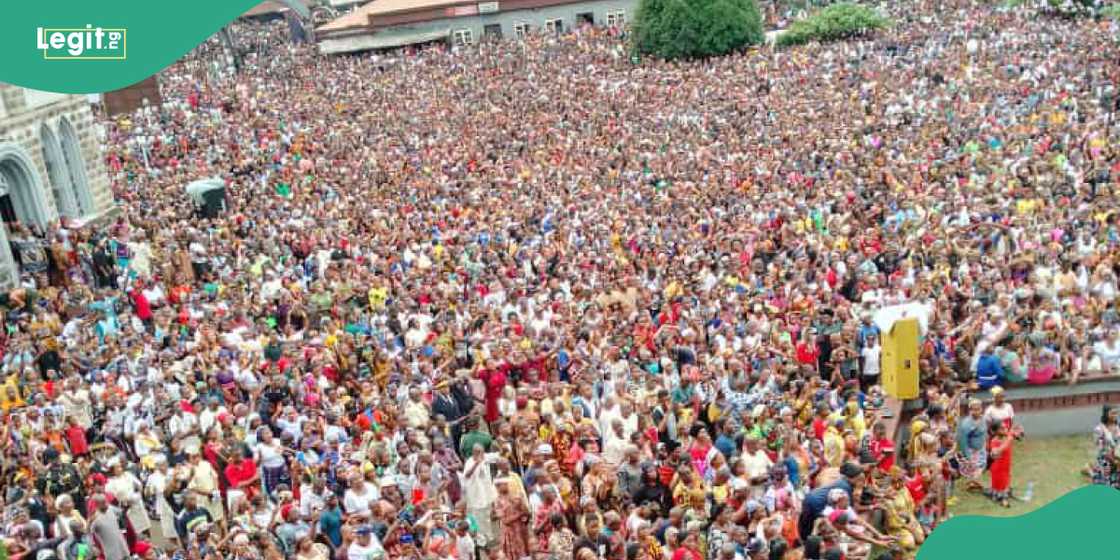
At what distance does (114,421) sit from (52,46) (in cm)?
871

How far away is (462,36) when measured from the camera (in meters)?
44.2

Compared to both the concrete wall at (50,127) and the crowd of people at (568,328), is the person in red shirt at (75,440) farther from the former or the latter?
the concrete wall at (50,127)

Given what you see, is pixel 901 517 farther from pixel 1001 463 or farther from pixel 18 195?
pixel 18 195

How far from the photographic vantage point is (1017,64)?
28062 mm

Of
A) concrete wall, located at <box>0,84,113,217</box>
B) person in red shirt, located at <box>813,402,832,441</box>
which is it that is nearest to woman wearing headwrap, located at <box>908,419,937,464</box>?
person in red shirt, located at <box>813,402,832,441</box>

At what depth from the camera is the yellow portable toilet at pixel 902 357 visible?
40.0ft

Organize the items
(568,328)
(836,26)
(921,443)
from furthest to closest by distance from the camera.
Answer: (836,26), (568,328), (921,443)

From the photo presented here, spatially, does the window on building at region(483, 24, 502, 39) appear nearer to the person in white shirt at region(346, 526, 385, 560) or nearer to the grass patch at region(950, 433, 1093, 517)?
the grass patch at region(950, 433, 1093, 517)

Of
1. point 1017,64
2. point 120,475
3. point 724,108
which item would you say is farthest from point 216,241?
point 1017,64

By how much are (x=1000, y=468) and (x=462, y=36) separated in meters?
36.0

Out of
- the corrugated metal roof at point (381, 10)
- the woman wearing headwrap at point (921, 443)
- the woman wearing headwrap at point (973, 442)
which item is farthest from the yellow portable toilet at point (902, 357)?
the corrugated metal roof at point (381, 10)

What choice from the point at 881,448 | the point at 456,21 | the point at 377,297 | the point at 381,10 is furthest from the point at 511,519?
the point at 381,10

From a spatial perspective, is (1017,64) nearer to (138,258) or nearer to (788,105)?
(788,105)

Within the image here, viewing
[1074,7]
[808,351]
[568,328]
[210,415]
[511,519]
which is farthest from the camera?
[1074,7]
